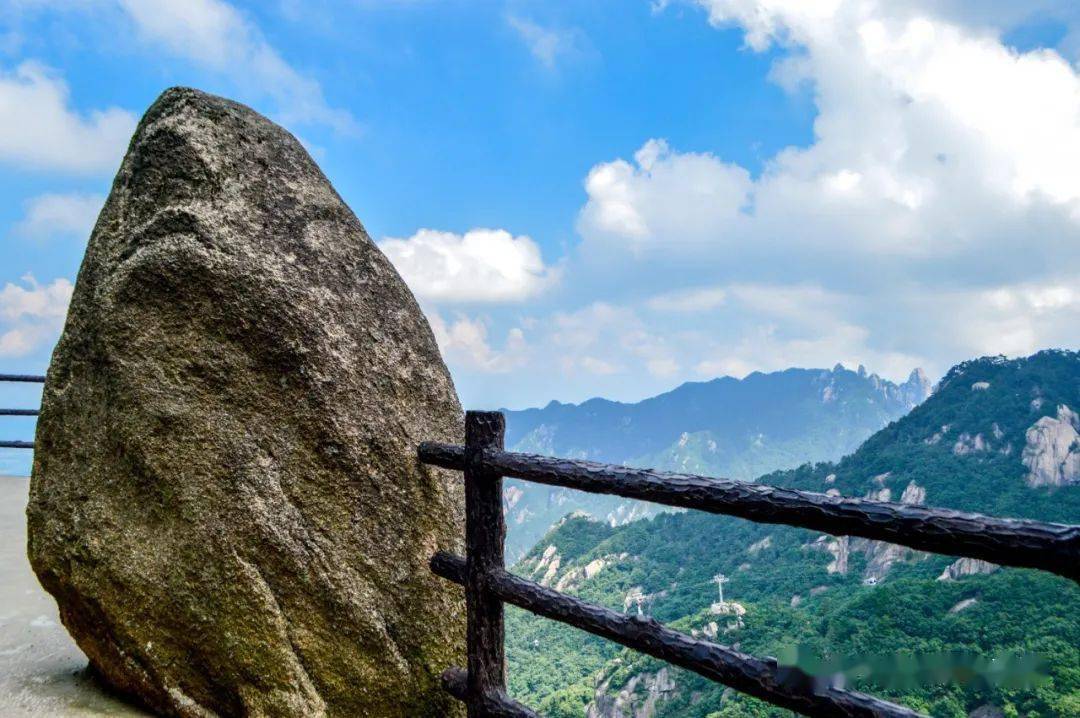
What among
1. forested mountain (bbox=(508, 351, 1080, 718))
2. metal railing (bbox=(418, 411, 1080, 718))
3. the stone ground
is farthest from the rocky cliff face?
metal railing (bbox=(418, 411, 1080, 718))

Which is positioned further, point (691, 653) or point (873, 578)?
point (873, 578)

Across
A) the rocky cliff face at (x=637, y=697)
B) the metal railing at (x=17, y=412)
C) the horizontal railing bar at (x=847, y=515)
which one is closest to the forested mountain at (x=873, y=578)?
the rocky cliff face at (x=637, y=697)

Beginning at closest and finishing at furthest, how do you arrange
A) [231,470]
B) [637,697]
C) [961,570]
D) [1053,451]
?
1. [231,470]
2. [637,697]
3. [961,570]
4. [1053,451]

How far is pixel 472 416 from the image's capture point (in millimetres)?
2715

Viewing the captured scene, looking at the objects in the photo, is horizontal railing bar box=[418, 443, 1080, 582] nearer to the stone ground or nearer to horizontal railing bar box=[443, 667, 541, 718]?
horizontal railing bar box=[443, 667, 541, 718]

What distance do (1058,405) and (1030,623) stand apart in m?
50.9

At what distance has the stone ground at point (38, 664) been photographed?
2734 millimetres

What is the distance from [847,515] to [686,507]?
1.84 feet

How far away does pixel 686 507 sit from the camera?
7.13 ft

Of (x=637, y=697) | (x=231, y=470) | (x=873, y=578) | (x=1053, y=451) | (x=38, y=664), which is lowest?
(x=637, y=697)

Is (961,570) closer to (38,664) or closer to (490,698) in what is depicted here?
(490,698)

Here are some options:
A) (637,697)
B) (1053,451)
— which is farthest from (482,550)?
(1053,451)

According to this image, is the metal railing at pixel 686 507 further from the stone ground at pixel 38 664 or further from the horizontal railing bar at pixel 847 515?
→ the stone ground at pixel 38 664

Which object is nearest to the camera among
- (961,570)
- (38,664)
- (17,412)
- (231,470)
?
(231,470)
